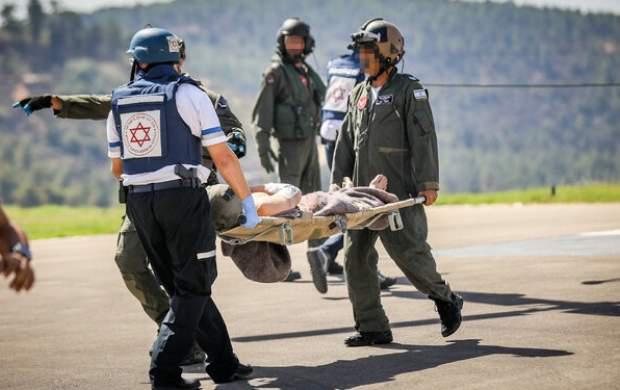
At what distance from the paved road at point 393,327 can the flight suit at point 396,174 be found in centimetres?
39

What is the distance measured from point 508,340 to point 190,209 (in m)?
2.64

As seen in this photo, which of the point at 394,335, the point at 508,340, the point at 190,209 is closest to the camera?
the point at 190,209

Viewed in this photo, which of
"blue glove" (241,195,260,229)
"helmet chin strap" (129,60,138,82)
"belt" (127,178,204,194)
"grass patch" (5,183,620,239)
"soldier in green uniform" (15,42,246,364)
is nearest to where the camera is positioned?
"belt" (127,178,204,194)

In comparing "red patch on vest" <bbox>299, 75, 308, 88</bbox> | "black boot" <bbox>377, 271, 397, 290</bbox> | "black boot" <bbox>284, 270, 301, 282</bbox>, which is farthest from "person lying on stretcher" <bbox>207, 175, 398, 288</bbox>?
"red patch on vest" <bbox>299, 75, 308, 88</bbox>

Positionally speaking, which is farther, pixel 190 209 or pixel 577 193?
pixel 577 193

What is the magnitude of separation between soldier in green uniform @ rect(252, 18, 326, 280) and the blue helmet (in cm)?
593

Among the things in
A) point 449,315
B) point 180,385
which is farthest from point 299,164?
point 180,385

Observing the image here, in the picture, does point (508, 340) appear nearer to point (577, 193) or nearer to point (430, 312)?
point (430, 312)

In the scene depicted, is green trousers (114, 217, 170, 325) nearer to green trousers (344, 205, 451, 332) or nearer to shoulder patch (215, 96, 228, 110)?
shoulder patch (215, 96, 228, 110)

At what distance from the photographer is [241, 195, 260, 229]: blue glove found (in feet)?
22.6

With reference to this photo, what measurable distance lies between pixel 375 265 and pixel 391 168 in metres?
0.69

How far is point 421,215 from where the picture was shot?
8.57m

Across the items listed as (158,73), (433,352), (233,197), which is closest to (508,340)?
(433,352)

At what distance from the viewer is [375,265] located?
8.73 metres
